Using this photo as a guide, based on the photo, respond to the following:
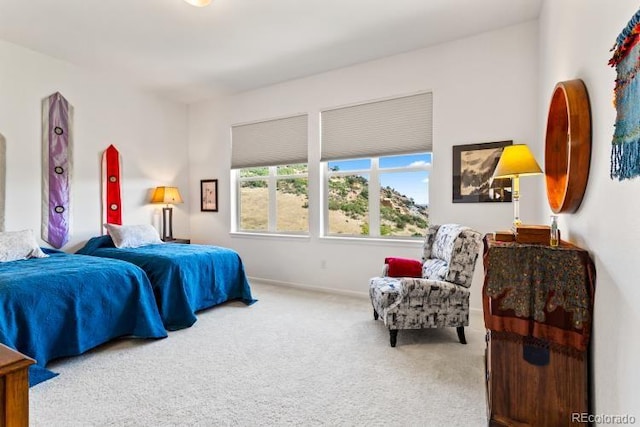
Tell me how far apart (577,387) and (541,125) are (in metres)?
2.45

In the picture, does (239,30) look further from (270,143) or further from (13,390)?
(13,390)

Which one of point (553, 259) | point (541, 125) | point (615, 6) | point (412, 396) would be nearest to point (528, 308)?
point (553, 259)

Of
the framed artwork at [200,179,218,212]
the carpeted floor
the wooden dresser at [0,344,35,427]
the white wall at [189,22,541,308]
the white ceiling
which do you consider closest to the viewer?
the wooden dresser at [0,344,35,427]

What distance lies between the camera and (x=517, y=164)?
93.6 inches

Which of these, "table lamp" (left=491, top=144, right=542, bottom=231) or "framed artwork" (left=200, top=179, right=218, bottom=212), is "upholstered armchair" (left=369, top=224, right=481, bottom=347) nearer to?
"table lamp" (left=491, top=144, right=542, bottom=231)

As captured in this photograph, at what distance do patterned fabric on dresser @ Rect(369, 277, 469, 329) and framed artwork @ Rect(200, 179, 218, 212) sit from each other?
381 cm

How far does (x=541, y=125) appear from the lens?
317 cm

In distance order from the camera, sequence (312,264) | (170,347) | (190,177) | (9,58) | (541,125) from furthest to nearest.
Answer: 1. (190,177)
2. (312,264)
3. (9,58)
4. (541,125)
5. (170,347)

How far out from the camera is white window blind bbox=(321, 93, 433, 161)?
157 inches

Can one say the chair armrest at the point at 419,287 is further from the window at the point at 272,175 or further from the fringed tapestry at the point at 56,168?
the fringed tapestry at the point at 56,168

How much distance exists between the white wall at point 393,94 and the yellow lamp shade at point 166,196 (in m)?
0.64

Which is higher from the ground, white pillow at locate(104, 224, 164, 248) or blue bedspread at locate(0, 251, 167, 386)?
white pillow at locate(104, 224, 164, 248)

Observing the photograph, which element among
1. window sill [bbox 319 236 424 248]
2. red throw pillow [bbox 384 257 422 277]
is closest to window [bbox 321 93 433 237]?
window sill [bbox 319 236 424 248]

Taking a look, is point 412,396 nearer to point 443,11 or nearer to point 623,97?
point 623,97
